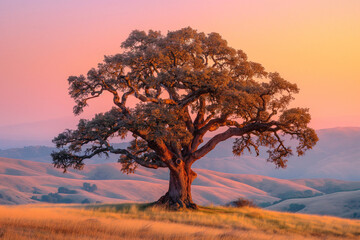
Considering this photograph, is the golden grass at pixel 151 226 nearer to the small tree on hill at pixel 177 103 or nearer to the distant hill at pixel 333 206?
the small tree on hill at pixel 177 103

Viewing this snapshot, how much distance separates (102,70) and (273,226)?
1821 centimetres

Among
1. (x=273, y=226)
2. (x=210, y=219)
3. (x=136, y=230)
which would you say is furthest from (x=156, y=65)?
(x=136, y=230)

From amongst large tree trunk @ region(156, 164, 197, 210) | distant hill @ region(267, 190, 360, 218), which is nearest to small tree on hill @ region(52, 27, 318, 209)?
large tree trunk @ region(156, 164, 197, 210)

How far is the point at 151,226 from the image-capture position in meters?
23.3

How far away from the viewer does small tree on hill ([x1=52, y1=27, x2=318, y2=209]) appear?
34250mm

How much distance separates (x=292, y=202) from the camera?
15238 cm

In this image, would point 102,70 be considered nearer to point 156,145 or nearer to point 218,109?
point 156,145

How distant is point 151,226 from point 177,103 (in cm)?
1545

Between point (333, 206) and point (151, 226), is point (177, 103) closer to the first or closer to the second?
point (151, 226)

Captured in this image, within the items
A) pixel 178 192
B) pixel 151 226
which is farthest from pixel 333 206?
pixel 151 226

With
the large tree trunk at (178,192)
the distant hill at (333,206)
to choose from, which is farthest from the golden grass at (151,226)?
the distant hill at (333,206)

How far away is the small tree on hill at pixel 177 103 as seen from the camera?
34250mm

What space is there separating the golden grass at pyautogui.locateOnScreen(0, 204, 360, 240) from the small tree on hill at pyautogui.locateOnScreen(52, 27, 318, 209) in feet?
17.0

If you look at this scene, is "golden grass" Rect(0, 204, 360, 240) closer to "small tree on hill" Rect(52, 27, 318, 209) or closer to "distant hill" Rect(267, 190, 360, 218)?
"small tree on hill" Rect(52, 27, 318, 209)
